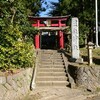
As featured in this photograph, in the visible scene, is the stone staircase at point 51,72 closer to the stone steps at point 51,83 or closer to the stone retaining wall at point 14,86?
the stone steps at point 51,83

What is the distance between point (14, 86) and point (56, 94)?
83.7 inches

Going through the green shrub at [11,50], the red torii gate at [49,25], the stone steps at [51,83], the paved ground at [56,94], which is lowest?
the paved ground at [56,94]

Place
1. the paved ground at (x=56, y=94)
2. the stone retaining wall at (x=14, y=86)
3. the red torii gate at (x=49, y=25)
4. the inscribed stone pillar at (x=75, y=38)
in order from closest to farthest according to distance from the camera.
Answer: the stone retaining wall at (x=14, y=86) → the paved ground at (x=56, y=94) → the inscribed stone pillar at (x=75, y=38) → the red torii gate at (x=49, y=25)

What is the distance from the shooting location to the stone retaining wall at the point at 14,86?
1091 centimetres

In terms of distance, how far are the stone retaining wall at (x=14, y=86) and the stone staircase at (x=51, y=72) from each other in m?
2.05

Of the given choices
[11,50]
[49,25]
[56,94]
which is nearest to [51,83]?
[56,94]

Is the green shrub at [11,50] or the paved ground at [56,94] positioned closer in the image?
the paved ground at [56,94]

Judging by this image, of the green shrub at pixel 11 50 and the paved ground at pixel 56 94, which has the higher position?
the green shrub at pixel 11 50

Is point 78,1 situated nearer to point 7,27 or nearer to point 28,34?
point 28,34

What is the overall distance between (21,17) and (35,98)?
5.23 metres

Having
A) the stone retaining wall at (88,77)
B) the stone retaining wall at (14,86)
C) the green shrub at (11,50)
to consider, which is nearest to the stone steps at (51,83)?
the stone retaining wall at (88,77)

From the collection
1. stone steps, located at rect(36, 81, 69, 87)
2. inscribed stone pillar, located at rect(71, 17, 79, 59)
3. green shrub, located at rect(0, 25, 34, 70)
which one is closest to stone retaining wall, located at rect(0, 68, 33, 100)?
green shrub, located at rect(0, 25, 34, 70)

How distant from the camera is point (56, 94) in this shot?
12.7 m

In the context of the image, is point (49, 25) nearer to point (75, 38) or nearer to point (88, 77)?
point (75, 38)
